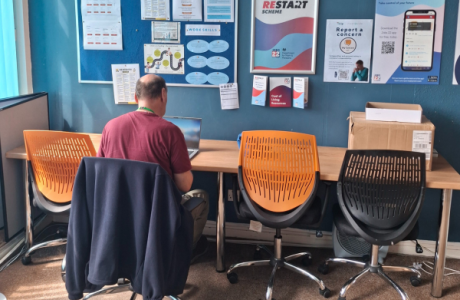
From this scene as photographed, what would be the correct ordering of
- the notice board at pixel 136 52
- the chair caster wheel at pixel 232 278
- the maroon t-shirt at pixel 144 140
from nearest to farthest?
1. the maroon t-shirt at pixel 144 140
2. the chair caster wheel at pixel 232 278
3. the notice board at pixel 136 52

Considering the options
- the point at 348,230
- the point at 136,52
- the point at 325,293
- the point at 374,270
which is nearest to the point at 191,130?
the point at 136,52

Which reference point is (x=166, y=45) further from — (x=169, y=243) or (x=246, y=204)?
(x=169, y=243)

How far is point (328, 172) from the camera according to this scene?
2432mm

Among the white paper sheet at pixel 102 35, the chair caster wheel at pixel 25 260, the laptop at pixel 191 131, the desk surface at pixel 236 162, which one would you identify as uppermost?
the white paper sheet at pixel 102 35

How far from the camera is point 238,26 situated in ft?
10.00

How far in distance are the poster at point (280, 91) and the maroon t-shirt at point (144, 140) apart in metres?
1.16

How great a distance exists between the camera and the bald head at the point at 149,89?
2.16 meters

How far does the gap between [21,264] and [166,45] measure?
1.79m

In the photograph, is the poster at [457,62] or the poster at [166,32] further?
the poster at [166,32]

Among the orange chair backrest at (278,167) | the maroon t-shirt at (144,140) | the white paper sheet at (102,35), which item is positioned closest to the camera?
the maroon t-shirt at (144,140)

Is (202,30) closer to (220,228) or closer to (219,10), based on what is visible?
(219,10)

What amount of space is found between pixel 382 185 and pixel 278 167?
1.77 ft

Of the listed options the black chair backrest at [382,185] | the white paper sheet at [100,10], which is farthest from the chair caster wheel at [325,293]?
the white paper sheet at [100,10]

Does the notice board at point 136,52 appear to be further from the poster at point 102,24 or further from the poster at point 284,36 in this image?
the poster at point 284,36
